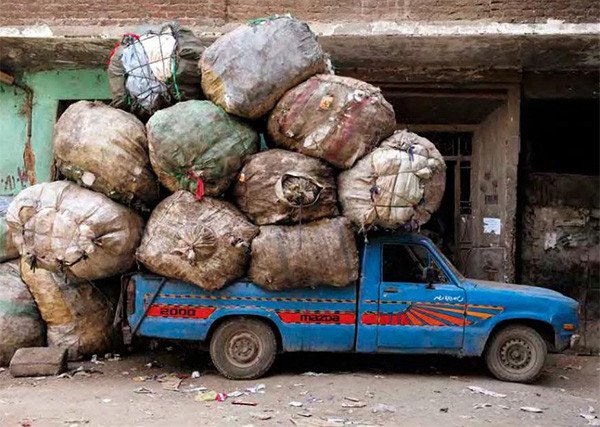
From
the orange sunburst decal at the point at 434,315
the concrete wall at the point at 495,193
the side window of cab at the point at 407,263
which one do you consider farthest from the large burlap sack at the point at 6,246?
the concrete wall at the point at 495,193

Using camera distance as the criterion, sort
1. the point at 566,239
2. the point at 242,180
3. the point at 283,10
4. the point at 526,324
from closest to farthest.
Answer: the point at 242,180, the point at 526,324, the point at 283,10, the point at 566,239

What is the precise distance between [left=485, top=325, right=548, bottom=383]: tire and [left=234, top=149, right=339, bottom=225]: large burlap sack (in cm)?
202

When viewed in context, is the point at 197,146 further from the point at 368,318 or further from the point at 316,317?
the point at 368,318

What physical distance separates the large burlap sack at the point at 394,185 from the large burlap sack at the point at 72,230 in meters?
2.01

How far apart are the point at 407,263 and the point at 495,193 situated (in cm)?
276

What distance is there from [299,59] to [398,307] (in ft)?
7.97

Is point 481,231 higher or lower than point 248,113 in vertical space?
lower

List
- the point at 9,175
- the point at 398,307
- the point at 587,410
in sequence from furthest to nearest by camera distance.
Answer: the point at 9,175 < the point at 398,307 < the point at 587,410

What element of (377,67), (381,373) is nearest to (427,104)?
(377,67)

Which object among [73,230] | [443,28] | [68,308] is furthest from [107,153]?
[443,28]

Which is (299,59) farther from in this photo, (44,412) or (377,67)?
(44,412)

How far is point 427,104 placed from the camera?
26.7 ft

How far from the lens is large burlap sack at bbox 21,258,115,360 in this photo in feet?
21.0

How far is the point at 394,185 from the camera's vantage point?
209 inches
